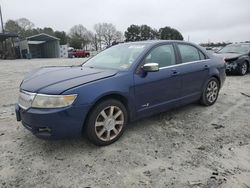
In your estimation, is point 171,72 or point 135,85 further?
point 171,72

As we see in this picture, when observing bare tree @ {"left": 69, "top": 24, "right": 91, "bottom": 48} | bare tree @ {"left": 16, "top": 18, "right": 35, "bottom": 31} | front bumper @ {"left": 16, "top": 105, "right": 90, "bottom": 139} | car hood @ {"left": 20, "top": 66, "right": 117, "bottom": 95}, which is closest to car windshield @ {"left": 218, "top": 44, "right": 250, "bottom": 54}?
car hood @ {"left": 20, "top": 66, "right": 117, "bottom": 95}

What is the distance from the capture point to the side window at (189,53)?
5090mm

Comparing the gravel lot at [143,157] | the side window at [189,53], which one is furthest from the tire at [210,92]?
the gravel lot at [143,157]

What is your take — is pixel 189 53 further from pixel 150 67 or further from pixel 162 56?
pixel 150 67

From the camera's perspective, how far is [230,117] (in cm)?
512

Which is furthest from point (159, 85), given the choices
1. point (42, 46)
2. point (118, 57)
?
point (42, 46)

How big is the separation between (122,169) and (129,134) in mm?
1072

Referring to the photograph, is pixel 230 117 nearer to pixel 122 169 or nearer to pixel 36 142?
pixel 122 169

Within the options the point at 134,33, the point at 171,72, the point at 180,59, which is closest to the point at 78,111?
the point at 171,72

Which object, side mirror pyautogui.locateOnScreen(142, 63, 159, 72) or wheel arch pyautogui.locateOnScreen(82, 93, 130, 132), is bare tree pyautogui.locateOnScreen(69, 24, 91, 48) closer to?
side mirror pyautogui.locateOnScreen(142, 63, 159, 72)

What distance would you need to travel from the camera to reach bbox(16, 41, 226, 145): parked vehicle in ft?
11.0

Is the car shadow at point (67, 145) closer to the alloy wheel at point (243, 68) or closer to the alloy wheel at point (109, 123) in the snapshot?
the alloy wheel at point (109, 123)

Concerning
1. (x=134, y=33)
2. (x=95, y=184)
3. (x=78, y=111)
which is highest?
(x=134, y=33)

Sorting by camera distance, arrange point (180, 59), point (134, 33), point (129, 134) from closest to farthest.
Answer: point (129, 134), point (180, 59), point (134, 33)
